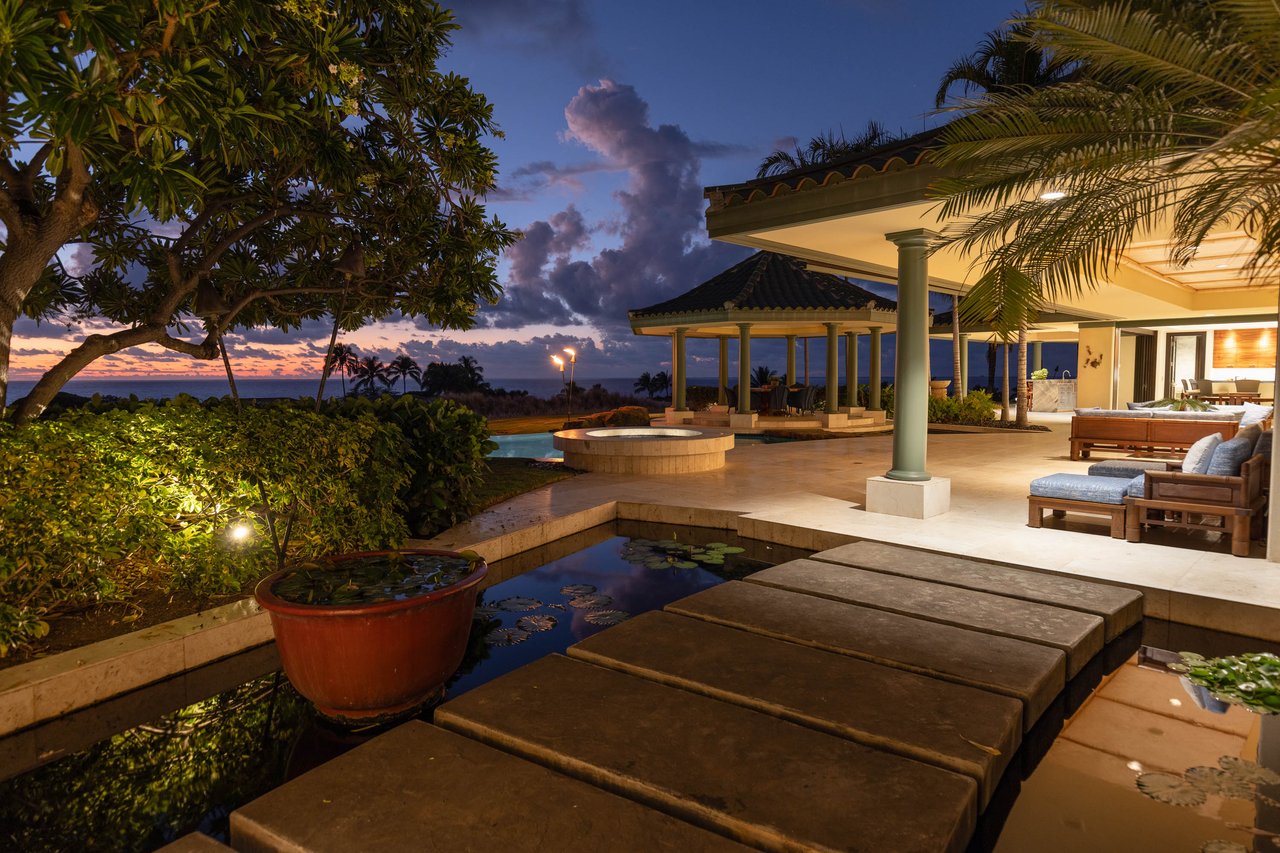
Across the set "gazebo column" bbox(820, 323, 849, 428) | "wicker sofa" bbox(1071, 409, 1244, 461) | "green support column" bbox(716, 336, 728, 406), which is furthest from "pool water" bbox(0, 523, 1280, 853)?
"green support column" bbox(716, 336, 728, 406)

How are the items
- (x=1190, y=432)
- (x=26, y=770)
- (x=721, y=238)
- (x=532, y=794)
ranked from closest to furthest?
(x=532, y=794) → (x=26, y=770) → (x=721, y=238) → (x=1190, y=432)

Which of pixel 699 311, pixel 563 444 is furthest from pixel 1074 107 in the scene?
pixel 699 311

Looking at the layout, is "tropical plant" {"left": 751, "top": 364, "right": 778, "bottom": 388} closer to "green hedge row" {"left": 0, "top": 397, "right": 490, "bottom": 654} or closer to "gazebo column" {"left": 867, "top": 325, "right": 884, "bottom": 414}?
"gazebo column" {"left": 867, "top": 325, "right": 884, "bottom": 414}

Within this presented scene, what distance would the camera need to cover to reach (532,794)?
2.30m

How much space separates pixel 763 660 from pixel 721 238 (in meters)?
5.09

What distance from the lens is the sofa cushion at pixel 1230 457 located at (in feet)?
18.3

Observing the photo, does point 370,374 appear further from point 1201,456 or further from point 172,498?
point 1201,456

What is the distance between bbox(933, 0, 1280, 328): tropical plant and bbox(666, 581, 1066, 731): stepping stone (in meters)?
2.33

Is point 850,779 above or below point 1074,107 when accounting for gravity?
below

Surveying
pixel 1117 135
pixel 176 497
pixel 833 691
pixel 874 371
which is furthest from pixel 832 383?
pixel 176 497

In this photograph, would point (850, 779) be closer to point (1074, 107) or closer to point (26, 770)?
point (26, 770)

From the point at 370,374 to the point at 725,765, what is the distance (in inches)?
1625

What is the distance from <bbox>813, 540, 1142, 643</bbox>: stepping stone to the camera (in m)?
4.27

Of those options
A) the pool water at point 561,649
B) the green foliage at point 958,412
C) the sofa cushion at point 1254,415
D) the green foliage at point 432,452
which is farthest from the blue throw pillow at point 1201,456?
the green foliage at point 958,412
